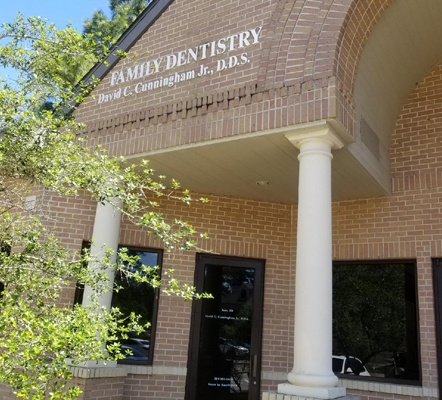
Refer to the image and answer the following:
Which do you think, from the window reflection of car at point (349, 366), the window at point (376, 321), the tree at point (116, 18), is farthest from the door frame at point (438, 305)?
the tree at point (116, 18)

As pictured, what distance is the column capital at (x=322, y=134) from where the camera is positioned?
16.5 feet

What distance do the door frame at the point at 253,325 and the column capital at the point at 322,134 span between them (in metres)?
2.97

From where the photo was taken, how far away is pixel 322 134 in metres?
5.07

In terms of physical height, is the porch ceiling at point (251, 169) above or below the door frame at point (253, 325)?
above

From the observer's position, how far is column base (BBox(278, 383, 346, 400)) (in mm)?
4426

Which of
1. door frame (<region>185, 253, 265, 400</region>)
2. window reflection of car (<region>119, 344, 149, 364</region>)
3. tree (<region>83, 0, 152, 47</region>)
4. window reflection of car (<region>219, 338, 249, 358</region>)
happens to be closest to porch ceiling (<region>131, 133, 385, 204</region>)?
door frame (<region>185, 253, 265, 400</region>)

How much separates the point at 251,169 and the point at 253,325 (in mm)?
2545

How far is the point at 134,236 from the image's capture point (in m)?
7.55

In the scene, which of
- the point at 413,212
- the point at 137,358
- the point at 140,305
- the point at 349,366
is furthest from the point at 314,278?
the point at 137,358

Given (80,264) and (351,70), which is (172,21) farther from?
(80,264)

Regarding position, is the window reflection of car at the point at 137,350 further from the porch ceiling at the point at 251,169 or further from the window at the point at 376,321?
the window at the point at 376,321

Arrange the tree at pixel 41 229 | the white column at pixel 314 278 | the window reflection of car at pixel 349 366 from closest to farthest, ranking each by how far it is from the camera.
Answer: the tree at pixel 41 229 < the white column at pixel 314 278 < the window reflection of car at pixel 349 366

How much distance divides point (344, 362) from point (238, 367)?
1.54 metres

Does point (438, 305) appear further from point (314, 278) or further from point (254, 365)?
point (254, 365)
